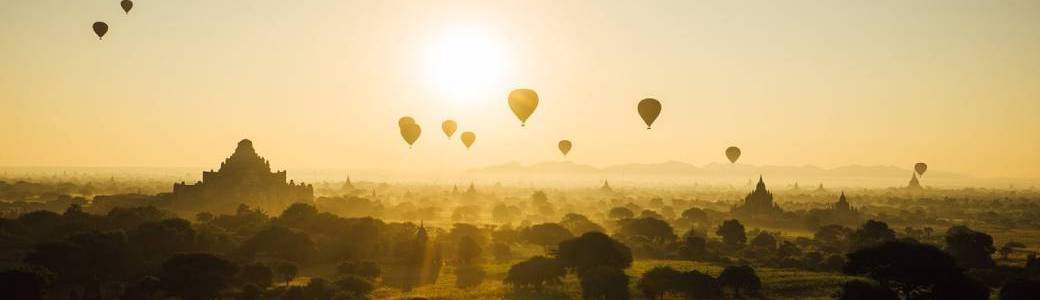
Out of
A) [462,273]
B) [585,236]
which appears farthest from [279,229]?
[585,236]

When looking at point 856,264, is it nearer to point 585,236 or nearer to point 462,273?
point 585,236

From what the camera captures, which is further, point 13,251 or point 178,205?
point 178,205

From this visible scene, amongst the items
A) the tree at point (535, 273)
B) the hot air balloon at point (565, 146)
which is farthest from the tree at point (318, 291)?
the hot air balloon at point (565, 146)

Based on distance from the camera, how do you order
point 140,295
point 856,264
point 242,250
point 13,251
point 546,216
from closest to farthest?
point 140,295, point 856,264, point 13,251, point 242,250, point 546,216

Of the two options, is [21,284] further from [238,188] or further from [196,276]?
[238,188]

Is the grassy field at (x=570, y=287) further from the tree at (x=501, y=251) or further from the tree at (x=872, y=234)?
the tree at (x=872, y=234)

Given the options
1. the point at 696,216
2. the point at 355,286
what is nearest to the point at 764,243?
the point at 696,216
